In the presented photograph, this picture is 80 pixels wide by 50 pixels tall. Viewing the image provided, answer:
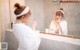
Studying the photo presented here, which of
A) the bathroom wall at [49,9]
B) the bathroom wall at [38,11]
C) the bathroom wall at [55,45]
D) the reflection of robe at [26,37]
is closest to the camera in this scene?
the bathroom wall at [55,45]

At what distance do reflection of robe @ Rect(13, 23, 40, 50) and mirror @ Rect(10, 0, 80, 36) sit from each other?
0.40 metres

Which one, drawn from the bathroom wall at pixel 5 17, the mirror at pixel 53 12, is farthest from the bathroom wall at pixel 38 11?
the bathroom wall at pixel 5 17

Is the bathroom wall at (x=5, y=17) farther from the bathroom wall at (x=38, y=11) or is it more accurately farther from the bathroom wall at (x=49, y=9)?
the bathroom wall at (x=49, y=9)

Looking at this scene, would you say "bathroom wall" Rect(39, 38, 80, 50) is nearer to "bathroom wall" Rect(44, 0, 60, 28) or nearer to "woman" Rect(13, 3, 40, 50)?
"woman" Rect(13, 3, 40, 50)

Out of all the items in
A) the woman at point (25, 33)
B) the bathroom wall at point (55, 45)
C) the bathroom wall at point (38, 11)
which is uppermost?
the bathroom wall at point (38, 11)

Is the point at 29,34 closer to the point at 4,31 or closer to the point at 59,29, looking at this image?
the point at 59,29

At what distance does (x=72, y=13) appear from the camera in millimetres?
2158

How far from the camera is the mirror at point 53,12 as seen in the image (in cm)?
205

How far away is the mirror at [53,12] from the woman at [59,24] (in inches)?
1.8

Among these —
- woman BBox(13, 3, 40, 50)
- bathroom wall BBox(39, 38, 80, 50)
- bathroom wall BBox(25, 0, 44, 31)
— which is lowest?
bathroom wall BBox(39, 38, 80, 50)

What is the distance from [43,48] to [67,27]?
0.42 m

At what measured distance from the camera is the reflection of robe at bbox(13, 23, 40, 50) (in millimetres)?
1776

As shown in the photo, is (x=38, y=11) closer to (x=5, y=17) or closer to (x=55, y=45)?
(x=5, y=17)

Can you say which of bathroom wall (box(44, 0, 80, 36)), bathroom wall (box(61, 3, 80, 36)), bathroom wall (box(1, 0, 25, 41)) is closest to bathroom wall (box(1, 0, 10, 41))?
bathroom wall (box(1, 0, 25, 41))
